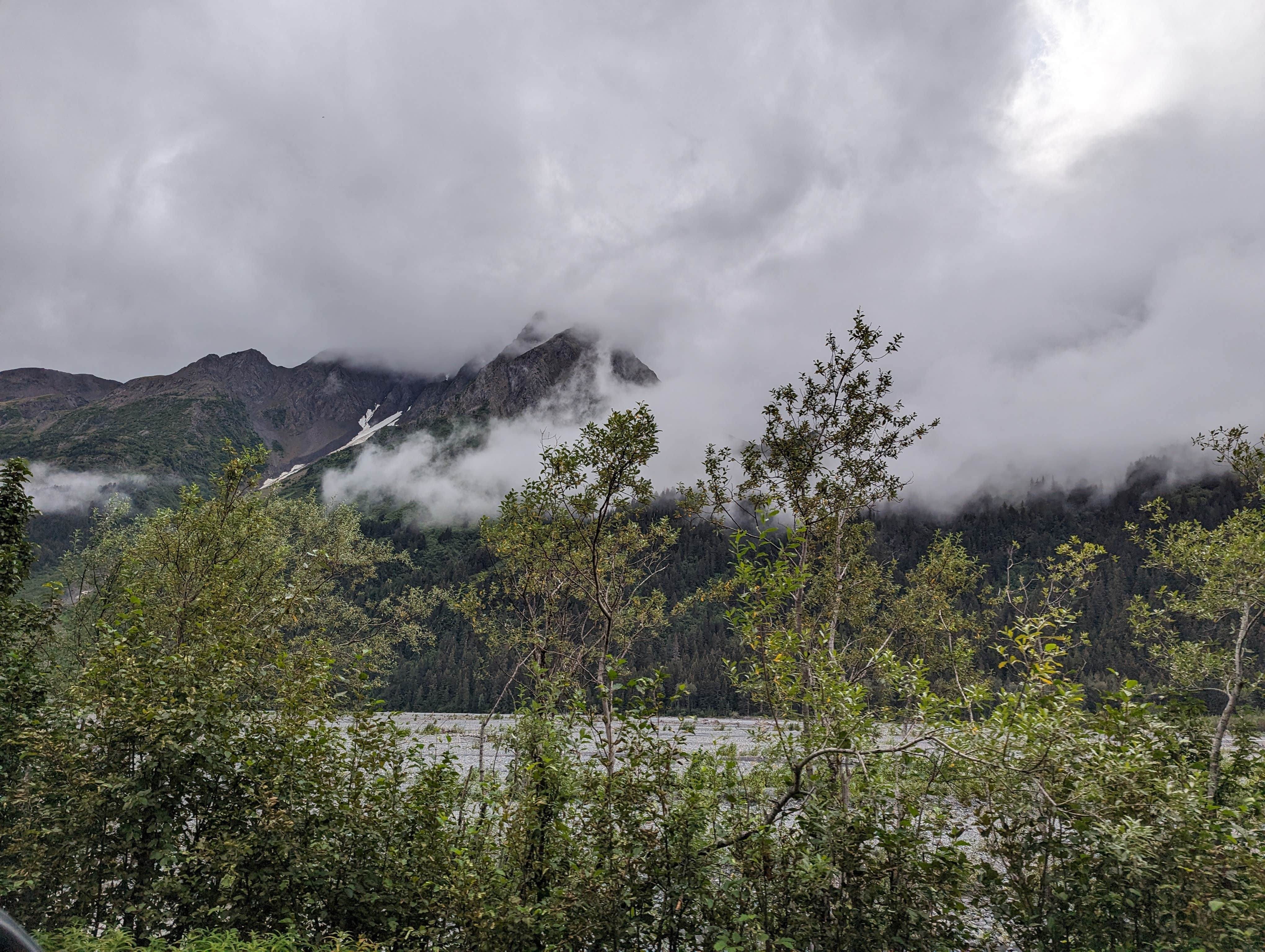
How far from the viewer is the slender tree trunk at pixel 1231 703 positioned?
924 centimetres

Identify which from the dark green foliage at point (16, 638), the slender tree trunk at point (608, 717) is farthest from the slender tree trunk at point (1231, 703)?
the dark green foliage at point (16, 638)

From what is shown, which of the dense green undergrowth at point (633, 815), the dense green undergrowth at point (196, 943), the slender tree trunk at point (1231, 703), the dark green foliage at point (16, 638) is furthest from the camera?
the slender tree trunk at point (1231, 703)

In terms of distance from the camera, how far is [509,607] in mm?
18891

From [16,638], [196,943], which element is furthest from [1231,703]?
[16,638]

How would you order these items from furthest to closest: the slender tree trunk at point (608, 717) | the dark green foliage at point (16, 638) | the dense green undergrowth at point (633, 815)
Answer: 1. the dark green foliage at point (16, 638)
2. the slender tree trunk at point (608, 717)
3. the dense green undergrowth at point (633, 815)

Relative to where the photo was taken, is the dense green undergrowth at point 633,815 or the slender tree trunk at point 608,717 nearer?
the dense green undergrowth at point 633,815

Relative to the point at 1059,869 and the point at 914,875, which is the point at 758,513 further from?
the point at 1059,869

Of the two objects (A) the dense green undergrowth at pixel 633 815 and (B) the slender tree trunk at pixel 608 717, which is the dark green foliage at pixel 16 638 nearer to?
(A) the dense green undergrowth at pixel 633 815

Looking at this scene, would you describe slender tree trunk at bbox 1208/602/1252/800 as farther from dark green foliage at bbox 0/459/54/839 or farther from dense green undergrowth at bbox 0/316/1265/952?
dark green foliage at bbox 0/459/54/839

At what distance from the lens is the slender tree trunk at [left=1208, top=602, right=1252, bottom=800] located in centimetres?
924

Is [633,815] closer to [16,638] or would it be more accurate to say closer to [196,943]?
[196,943]

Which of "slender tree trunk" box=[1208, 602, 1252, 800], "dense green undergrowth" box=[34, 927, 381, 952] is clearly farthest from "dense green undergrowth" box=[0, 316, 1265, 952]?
"slender tree trunk" box=[1208, 602, 1252, 800]

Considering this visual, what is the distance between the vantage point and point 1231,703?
12.8 m

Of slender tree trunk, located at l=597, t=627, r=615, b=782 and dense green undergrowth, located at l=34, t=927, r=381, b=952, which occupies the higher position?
slender tree trunk, located at l=597, t=627, r=615, b=782
